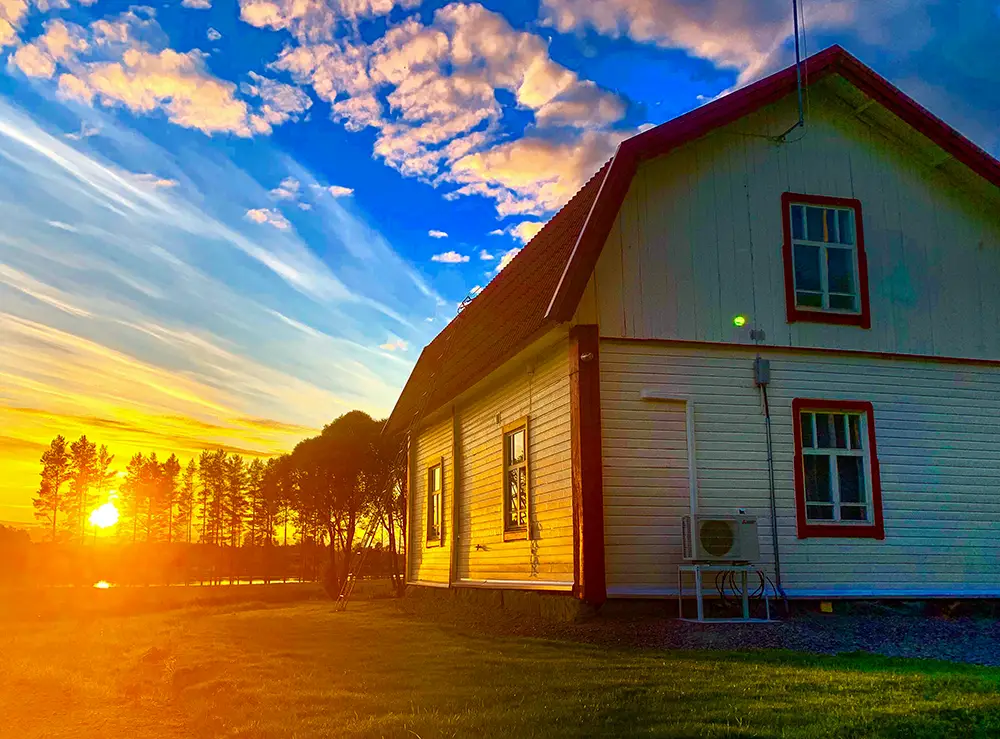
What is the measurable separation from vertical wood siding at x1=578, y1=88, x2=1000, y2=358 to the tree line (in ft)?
55.9

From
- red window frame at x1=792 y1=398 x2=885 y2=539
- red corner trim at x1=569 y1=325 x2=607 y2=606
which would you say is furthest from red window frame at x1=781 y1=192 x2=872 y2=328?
red corner trim at x1=569 y1=325 x2=607 y2=606

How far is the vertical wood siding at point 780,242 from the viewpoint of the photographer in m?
12.3

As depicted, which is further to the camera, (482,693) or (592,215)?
(592,215)

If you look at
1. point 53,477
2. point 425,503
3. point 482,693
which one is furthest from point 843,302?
point 53,477

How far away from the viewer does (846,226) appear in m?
13.6

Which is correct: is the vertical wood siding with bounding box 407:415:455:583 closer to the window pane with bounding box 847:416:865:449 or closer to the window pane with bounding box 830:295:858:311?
the window pane with bounding box 847:416:865:449

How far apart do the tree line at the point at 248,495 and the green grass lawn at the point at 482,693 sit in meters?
18.1

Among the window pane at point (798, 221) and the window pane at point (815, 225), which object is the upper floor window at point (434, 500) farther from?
the window pane at point (815, 225)

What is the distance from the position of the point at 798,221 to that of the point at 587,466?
5082mm

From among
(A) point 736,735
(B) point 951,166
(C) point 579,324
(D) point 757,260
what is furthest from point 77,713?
(B) point 951,166

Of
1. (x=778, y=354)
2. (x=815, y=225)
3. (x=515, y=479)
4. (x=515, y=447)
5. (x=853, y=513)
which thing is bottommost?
(x=853, y=513)

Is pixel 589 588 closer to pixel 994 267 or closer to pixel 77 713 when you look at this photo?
pixel 77 713

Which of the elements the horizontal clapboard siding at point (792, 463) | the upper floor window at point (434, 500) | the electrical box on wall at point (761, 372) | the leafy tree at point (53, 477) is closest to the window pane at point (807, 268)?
the horizontal clapboard siding at point (792, 463)

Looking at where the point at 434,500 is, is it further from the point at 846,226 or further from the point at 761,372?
the point at 846,226
